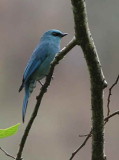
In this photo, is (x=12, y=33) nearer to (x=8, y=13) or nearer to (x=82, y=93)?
(x=8, y=13)

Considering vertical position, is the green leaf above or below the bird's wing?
above

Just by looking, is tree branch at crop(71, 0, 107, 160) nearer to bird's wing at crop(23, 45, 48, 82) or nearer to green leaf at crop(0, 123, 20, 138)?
green leaf at crop(0, 123, 20, 138)

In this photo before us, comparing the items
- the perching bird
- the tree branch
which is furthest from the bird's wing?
the tree branch

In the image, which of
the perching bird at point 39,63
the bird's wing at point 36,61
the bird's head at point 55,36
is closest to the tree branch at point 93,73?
the perching bird at point 39,63

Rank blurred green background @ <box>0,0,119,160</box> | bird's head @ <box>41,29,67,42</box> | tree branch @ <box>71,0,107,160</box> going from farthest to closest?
blurred green background @ <box>0,0,119,160</box> < bird's head @ <box>41,29,67,42</box> < tree branch @ <box>71,0,107,160</box>

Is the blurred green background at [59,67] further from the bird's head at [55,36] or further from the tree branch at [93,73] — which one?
the tree branch at [93,73]

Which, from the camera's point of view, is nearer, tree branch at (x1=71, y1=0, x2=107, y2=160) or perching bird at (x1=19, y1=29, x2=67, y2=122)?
tree branch at (x1=71, y1=0, x2=107, y2=160)

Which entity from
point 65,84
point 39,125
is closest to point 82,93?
point 65,84
